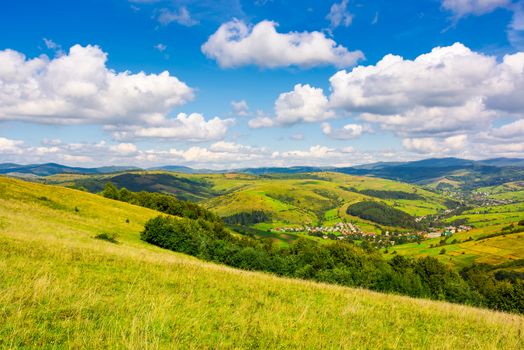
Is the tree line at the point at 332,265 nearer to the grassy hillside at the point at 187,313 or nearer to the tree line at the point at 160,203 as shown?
the tree line at the point at 160,203

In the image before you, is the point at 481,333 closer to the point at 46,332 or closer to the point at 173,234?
the point at 46,332

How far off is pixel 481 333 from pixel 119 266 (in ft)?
50.1

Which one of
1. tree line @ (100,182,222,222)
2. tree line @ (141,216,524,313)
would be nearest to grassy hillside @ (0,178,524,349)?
tree line @ (141,216,524,313)

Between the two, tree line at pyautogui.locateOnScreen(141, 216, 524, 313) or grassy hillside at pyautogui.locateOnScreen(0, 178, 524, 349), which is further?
tree line at pyautogui.locateOnScreen(141, 216, 524, 313)

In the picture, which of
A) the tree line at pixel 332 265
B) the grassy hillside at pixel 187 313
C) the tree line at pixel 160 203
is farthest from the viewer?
the tree line at pixel 160 203

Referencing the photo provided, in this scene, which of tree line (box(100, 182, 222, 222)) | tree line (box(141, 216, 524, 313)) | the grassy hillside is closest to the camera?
the grassy hillside

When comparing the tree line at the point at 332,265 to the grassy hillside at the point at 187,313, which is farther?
the tree line at the point at 332,265

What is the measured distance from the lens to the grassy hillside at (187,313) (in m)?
7.30

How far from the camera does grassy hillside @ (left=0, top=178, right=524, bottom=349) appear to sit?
7.30 metres

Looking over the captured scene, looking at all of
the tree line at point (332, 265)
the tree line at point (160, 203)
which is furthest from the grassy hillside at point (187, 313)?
the tree line at point (160, 203)

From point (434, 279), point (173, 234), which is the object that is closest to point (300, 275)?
point (173, 234)

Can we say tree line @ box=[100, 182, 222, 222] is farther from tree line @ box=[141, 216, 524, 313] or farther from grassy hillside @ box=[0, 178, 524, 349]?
grassy hillside @ box=[0, 178, 524, 349]

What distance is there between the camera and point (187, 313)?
9.20 meters

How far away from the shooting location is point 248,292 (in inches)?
508
